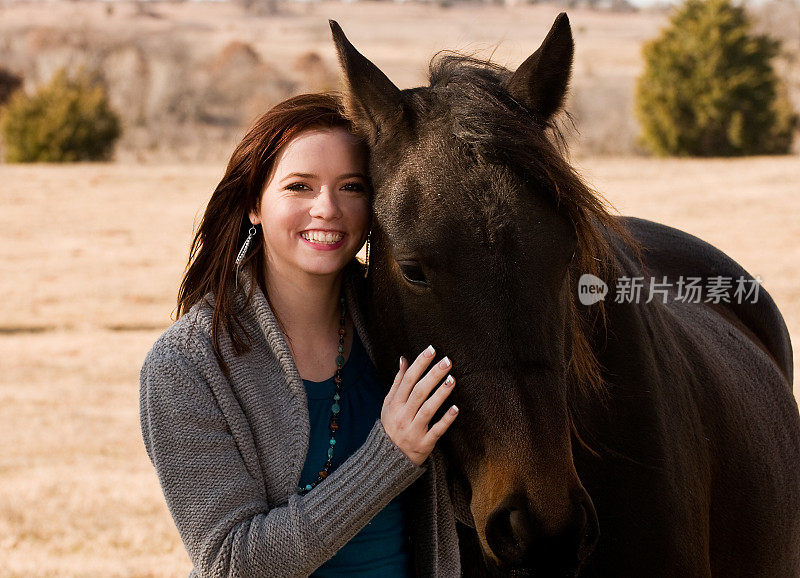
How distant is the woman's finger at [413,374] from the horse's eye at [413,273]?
149 millimetres

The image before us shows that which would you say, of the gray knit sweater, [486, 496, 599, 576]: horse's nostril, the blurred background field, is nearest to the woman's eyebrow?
the gray knit sweater

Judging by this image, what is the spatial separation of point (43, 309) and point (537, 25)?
75916 millimetres

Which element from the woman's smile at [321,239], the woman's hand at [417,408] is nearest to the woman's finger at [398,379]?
the woman's hand at [417,408]

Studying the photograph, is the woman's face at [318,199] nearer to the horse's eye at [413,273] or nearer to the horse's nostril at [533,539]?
the horse's eye at [413,273]

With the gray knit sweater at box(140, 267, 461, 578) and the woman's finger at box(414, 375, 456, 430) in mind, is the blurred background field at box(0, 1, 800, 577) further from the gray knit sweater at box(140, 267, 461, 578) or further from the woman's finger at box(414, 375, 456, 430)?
the gray knit sweater at box(140, 267, 461, 578)

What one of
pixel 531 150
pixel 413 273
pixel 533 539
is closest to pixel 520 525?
pixel 533 539

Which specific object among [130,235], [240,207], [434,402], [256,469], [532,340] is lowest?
[130,235]

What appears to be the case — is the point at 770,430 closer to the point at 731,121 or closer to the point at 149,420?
the point at 149,420

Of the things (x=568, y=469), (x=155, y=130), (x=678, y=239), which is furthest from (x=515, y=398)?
(x=155, y=130)

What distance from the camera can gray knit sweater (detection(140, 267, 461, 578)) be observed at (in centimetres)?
195

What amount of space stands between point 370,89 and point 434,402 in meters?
0.78

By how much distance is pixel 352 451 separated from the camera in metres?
2.21

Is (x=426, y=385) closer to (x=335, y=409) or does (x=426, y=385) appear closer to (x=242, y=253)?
(x=335, y=409)

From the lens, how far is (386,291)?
2.12 m
